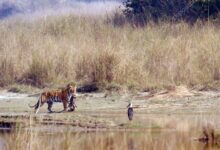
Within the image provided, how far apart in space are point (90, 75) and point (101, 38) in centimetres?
222

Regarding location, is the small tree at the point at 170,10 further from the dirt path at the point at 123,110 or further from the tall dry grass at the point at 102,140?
the tall dry grass at the point at 102,140

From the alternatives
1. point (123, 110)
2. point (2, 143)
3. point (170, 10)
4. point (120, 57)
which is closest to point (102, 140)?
point (2, 143)

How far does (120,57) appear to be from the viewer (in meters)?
15.4

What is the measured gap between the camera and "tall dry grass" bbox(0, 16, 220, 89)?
1533cm

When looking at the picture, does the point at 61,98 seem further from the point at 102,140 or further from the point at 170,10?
the point at 170,10

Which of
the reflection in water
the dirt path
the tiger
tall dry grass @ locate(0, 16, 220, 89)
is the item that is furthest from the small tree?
the reflection in water

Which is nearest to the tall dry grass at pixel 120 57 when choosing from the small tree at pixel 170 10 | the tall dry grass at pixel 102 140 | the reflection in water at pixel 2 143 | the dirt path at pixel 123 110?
the dirt path at pixel 123 110

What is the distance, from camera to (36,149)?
9.22 m

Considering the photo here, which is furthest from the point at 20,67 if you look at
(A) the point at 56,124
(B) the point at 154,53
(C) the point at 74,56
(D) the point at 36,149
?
(D) the point at 36,149

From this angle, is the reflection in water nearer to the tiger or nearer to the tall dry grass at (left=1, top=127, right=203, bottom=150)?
the tall dry grass at (left=1, top=127, right=203, bottom=150)

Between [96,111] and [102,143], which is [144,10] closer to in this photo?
[96,111]

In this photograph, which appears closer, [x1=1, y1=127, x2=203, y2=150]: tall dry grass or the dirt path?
[x1=1, y1=127, x2=203, y2=150]: tall dry grass

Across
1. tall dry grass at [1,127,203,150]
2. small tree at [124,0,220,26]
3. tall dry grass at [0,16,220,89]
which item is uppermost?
small tree at [124,0,220,26]

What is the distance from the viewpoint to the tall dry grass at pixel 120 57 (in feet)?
50.3
